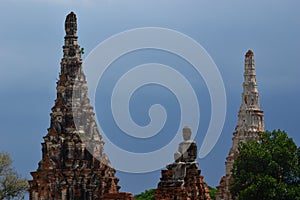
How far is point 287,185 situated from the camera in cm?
7569

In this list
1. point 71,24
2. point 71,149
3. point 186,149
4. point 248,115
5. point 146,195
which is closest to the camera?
point 186,149

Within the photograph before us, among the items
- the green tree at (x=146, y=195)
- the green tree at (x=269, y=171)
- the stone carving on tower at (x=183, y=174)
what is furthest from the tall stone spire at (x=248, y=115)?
the stone carving on tower at (x=183, y=174)

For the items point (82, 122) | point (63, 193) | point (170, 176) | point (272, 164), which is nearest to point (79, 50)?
point (82, 122)

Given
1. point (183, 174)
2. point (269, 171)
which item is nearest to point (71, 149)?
point (269, 171)

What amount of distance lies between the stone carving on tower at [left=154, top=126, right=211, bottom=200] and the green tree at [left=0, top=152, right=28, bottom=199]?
26.6 metres

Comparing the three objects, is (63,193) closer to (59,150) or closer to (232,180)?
(59,150)

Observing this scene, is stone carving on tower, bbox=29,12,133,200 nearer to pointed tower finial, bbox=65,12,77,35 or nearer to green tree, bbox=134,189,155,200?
pointed tower finial, bbox=65,12,77,35

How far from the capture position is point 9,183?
273 feet

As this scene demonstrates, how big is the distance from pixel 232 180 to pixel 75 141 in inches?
618

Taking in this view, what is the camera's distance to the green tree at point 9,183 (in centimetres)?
8288

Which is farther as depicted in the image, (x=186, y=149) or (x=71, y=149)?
(x=71, y=149)

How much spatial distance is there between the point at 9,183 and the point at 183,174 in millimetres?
28105

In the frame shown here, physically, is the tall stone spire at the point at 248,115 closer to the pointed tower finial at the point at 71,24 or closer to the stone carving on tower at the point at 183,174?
the pointed tower finial at the point at 71,24

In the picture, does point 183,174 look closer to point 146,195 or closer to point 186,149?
point 186,149
